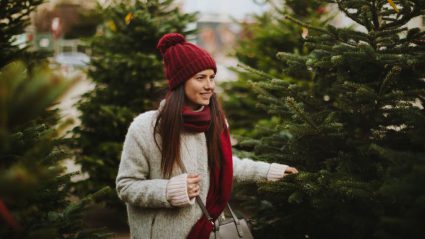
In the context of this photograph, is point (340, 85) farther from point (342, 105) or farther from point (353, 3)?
point (353, 3)

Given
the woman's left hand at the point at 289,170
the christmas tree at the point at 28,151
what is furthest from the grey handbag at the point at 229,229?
the christmas tree at the point at 28,151

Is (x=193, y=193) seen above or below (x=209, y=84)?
below

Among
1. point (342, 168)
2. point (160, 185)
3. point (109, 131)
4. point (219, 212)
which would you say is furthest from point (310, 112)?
point (109, 131)

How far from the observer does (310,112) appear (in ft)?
11.5

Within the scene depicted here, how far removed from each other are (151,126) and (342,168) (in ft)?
4.47

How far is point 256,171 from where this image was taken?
3070 millimetres

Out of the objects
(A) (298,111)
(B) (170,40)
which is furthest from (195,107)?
(A) (298,111)

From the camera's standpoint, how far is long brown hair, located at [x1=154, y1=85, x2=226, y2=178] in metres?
2.64

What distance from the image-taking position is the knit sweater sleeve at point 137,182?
2514 mm

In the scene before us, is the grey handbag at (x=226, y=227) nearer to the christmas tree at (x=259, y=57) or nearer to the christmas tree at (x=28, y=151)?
the christmas tree at (x=28, y=151)

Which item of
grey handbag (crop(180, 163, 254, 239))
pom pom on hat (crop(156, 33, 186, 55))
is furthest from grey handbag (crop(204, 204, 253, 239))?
pom pom on hat (crop(156, 33, 186, 55))

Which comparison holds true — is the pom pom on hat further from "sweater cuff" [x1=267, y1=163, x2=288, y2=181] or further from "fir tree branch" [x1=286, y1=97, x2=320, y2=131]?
"sweater cuff" [x1=267, y1=163, x2=288, y2=181]

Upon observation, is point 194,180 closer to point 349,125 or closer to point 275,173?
point 275,173

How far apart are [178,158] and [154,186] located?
0.24m
